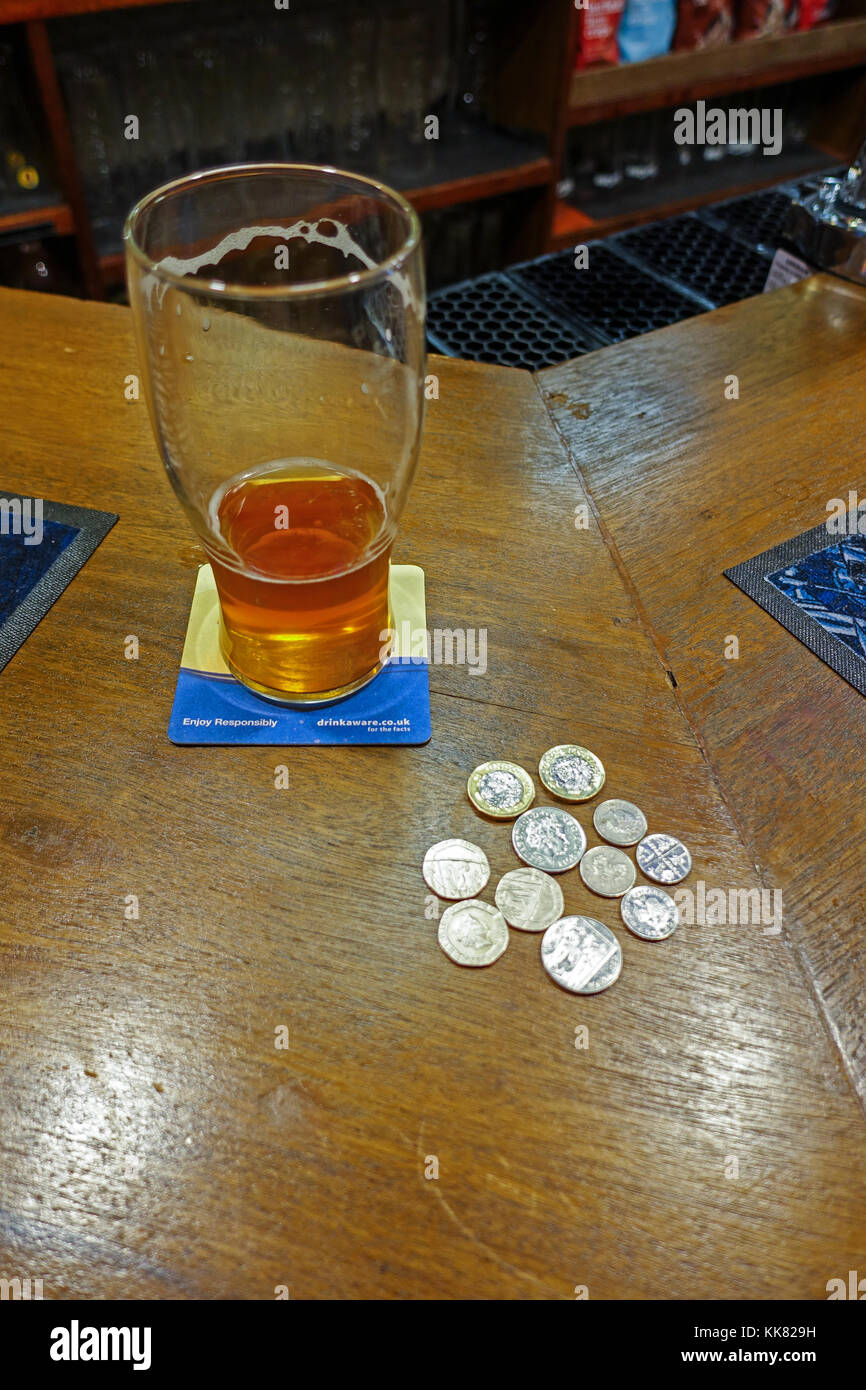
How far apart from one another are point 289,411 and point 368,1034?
0.43 metres

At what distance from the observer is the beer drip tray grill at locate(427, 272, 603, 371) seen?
1.33m

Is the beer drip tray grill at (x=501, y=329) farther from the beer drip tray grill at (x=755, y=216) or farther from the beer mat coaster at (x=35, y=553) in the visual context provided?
the beer mat coaster at (x=35, y=553)

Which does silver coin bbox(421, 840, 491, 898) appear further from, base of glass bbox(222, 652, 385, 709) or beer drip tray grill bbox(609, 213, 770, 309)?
beer drip tray grill bbox(609, 213, 770, 309)

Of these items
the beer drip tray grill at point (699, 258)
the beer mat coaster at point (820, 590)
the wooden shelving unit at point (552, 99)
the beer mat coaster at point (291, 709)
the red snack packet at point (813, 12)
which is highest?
the red snack packet at point (813, 12)

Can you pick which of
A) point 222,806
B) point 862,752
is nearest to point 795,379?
point 862,752

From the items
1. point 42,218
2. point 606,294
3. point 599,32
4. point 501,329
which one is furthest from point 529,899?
point 599,32

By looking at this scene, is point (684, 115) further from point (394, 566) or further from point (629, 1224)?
point (629, 1224)

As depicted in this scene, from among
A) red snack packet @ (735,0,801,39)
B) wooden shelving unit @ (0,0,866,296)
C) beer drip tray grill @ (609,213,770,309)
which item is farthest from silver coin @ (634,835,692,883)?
red snack packet @ (735,0,801,39)

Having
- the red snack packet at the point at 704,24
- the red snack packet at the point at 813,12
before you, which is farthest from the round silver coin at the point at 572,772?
the red snack packet at the point at 813,12

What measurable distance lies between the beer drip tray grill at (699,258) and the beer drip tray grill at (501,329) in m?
0.23

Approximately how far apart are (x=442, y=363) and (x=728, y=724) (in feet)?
1.74

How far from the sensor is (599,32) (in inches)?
91.0

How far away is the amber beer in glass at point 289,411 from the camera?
61 centimetres

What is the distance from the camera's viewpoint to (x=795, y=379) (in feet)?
3.43
